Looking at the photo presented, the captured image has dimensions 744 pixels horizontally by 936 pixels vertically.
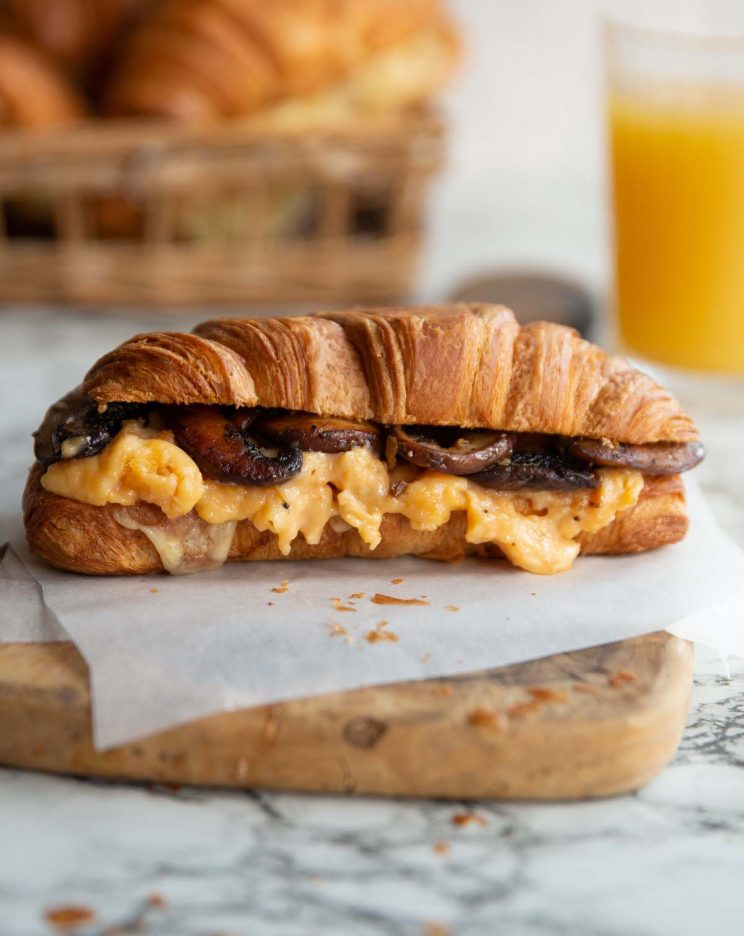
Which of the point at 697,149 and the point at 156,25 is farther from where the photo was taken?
the point at 156,25

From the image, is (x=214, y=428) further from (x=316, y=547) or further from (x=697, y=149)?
(x=697, y=149)

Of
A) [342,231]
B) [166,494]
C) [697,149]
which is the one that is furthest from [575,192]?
[166,494]

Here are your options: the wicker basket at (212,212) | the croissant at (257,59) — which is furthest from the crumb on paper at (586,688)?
the croissant at (257,59)

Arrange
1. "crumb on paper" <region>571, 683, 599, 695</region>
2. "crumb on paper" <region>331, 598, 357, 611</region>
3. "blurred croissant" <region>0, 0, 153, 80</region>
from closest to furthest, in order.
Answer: "crumb on paper" <region>571, 683, 599, 695</region>, "crumb on paper" <region>331, 598, 357, 611</region>, "blurred croissant" <region>0, 0, 153, 80</region>

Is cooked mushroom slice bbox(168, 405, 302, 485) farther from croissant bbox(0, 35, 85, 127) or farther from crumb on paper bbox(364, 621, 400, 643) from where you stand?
croissant bbox(0, 35, 85, 127)

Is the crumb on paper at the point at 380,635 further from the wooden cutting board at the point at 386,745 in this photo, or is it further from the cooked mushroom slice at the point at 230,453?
the cooked mushroom slice at the point at 230,453

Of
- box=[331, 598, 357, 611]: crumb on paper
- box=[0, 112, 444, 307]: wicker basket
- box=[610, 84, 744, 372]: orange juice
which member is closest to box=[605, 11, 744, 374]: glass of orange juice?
box=[610, 84, 744, 372]: orange juice
